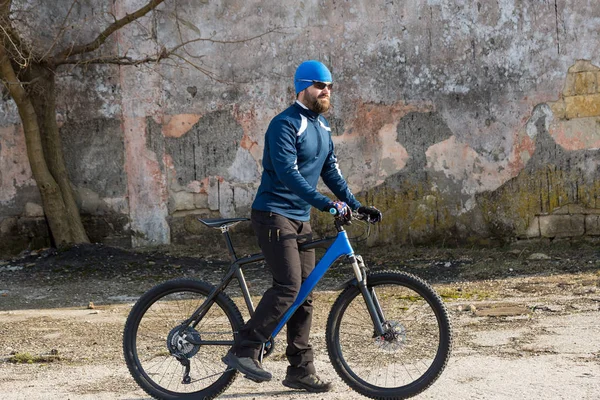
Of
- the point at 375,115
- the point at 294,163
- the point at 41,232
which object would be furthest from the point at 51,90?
the point at 294,163

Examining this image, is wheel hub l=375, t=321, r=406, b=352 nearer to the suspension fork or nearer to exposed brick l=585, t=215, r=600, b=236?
the suspension fork

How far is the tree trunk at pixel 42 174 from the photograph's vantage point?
978 centimetres

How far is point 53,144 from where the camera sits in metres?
10.0

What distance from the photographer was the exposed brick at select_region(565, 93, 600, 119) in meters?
9.65

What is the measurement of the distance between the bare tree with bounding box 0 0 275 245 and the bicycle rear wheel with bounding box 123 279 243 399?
5183mm

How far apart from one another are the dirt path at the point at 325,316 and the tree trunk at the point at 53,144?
16.0 inches

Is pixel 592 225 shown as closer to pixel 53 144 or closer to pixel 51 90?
pixel 53 144

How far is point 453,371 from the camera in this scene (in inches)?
201

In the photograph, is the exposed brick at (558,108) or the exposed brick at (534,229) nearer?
the exposed brick at (558,108)

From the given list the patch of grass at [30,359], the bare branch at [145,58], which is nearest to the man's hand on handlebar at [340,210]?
the patch of grass at [30,359]

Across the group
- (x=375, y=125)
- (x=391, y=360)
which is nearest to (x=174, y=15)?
(x=375, y=125)

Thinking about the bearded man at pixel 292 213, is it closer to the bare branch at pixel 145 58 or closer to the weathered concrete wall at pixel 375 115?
the bare branch at pixel 145 58

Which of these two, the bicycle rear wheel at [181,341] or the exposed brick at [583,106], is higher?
the exposed brick at [583,106]

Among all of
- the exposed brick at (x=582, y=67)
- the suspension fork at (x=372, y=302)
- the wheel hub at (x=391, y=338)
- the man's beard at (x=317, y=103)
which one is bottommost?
the wheel hub at (x=391, y=338)
